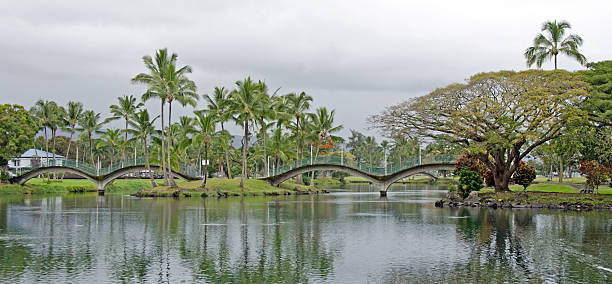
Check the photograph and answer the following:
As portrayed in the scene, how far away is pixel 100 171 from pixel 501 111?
6114 centimetres

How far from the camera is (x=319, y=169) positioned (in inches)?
3083

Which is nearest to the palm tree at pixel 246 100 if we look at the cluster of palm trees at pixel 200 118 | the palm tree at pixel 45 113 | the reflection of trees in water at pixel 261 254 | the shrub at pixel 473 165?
the cluster of palm trees at pixel 200 118

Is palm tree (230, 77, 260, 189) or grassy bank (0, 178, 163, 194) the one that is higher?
palm tree (230, 77, 260, 189)

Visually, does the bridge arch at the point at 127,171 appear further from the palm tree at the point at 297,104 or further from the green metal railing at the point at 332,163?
the palm tree at the point at 297,104

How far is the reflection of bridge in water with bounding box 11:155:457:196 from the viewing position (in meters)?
70.3

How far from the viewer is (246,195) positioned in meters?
70.6

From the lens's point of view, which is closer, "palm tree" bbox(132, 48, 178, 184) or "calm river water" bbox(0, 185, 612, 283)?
"calm river water" bbox(0, 185, 612, 283)

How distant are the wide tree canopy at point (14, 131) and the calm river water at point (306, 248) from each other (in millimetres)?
44092

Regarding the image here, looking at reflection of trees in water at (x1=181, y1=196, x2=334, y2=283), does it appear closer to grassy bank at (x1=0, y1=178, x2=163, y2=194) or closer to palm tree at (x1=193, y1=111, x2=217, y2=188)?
palm tree at (x1=193, y1=111, x2=217, y2=188)

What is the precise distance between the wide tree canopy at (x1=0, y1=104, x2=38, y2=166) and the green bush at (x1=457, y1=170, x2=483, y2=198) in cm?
6372

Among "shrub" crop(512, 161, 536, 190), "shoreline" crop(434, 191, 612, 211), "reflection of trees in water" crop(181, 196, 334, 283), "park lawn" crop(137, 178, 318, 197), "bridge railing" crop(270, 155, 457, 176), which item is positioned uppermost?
"bridge railing" crop(270, 155, 457, 176)

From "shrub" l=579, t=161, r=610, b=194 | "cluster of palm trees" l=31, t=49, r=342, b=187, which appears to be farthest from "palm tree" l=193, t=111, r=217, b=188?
"shrub" l=579, t=161, r=610, b=194

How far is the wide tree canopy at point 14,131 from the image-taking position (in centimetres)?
8088

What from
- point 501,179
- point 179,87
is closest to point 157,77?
point 179,87
